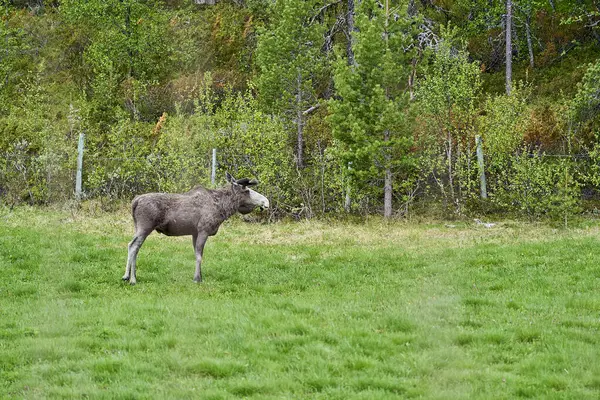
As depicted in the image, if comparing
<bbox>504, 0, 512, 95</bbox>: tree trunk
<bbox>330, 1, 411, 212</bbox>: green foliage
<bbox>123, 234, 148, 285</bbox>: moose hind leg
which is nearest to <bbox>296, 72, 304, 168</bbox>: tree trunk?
<bbox>330, 1, 411, 212</bbox>: green foliage

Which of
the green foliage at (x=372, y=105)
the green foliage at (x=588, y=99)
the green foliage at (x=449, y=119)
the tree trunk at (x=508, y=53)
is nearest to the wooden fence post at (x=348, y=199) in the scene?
the green foliage at (x=372, y=105)

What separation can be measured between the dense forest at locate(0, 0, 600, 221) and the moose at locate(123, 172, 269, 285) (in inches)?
417

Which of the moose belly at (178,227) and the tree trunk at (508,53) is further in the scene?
the tree trunk at (508,53)

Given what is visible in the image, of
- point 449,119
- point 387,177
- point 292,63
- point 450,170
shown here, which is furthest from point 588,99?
point 292,63

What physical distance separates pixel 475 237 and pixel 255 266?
7573 mm

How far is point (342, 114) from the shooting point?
84.9 ft

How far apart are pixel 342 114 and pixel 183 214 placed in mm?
12081

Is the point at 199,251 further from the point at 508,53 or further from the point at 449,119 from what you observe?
the point at 508,53

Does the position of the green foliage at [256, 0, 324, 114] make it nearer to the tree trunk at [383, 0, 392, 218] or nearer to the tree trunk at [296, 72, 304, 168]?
the tree trunk at [296, 72, 304, 168]

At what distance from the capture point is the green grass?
8.74m

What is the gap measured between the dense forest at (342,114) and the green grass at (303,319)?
7193 millimetres

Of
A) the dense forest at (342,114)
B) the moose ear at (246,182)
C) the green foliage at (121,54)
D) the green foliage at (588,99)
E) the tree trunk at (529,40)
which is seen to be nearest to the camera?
the moose ear at (246,182)

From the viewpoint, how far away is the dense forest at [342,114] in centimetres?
2598

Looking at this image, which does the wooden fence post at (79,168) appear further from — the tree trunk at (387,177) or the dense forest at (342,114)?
the tree trunk at (387,177)
